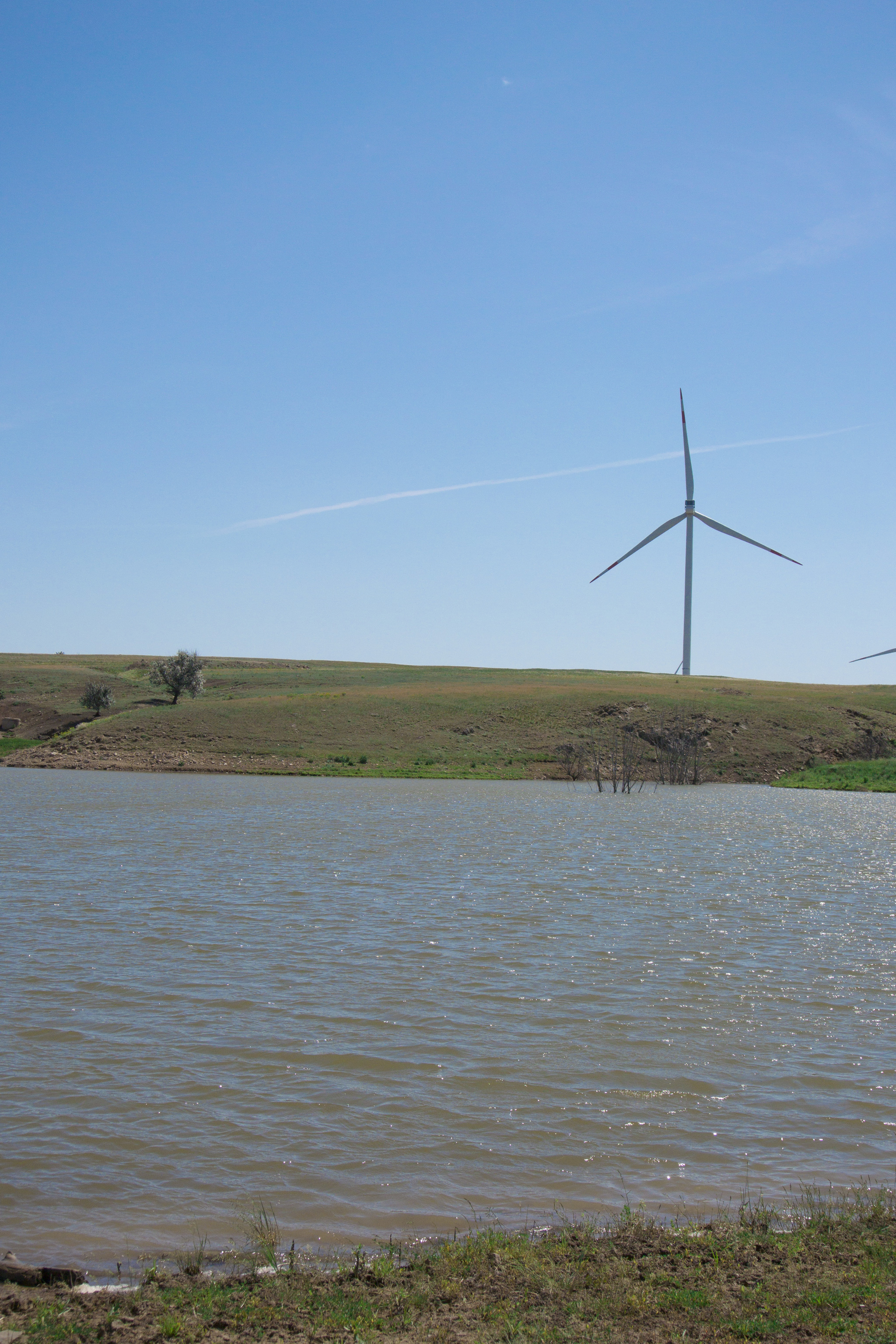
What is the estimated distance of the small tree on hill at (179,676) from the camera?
3541 inches

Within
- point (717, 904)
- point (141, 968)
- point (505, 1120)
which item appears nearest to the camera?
point (505, 1120)

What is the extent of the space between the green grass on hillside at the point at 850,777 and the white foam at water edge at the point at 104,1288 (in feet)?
213

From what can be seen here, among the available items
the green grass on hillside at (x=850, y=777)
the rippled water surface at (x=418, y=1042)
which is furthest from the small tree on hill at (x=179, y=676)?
the rippled water surface at (x=418, y=1042)

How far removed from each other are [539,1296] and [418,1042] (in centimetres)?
522

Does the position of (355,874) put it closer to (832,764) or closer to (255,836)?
(255,836)

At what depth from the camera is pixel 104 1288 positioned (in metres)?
6.16

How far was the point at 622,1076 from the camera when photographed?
1029 centimetres

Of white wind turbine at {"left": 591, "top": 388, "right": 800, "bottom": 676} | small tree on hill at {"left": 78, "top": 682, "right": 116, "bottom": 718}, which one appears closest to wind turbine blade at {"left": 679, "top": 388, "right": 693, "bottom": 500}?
white wind turbine at {"left": 591, "top": 388, "right": 800, "bottom": 676}

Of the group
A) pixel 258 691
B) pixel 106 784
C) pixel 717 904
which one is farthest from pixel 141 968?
pixel 258 691

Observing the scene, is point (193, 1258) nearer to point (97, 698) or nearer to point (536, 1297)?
point (536, 1297)

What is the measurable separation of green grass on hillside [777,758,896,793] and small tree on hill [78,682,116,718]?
5462cm

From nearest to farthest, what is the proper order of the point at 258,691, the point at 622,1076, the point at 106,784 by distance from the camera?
the point at 622,1076, the point at 106,784, the point at 258,691

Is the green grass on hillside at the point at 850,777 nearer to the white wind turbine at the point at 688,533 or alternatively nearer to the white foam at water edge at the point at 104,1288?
the white wind turbine at the point at 688,533

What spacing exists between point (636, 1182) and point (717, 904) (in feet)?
43.4
